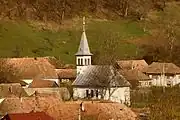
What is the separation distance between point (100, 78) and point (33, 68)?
16.3 m

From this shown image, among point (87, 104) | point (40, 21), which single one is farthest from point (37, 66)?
point (87, 104)

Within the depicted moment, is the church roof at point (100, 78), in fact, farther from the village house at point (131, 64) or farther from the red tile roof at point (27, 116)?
the red tile roof at point (27, 116)

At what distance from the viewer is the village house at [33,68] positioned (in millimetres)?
78562

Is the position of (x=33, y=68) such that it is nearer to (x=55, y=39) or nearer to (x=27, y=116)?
(x=55, y=39)

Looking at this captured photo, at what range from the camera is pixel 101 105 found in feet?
161

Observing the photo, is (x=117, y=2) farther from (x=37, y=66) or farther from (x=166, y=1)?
(x=37, y=66)

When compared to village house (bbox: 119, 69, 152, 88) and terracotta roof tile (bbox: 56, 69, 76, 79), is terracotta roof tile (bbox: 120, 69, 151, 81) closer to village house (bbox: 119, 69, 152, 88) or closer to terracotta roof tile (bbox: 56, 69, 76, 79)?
village house (bbox: 119, 69, 152, 88)

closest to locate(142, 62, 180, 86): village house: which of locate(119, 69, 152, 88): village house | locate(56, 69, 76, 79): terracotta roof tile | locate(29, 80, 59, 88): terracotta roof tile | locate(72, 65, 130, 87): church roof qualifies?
locate(119, 69, 152, 88): village house

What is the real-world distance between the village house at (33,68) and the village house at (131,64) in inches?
400

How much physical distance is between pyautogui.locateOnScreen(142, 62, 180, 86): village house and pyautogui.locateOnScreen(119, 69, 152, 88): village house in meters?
2.40

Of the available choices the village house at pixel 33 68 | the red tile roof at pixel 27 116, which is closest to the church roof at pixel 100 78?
the village house at pixel 33 68

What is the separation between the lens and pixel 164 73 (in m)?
86.6

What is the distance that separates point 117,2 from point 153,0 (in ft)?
28.7

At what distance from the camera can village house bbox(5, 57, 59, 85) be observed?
78.6 meters
